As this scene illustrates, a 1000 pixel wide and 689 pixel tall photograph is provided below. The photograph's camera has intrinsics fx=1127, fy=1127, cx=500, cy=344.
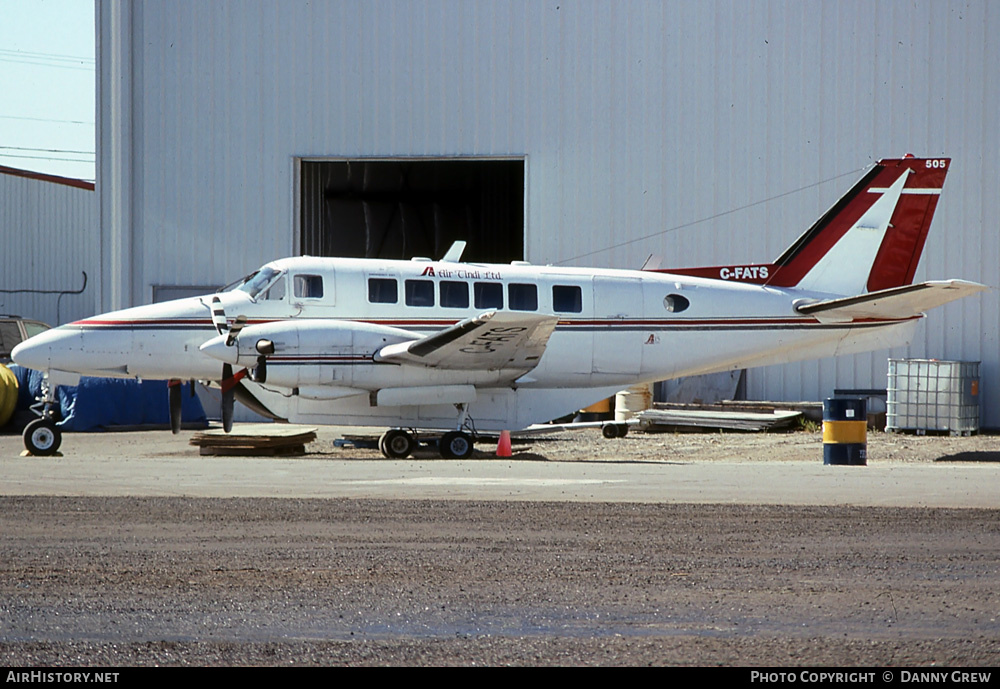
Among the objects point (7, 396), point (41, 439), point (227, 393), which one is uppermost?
point (227, 393)

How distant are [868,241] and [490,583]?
48.0 ft

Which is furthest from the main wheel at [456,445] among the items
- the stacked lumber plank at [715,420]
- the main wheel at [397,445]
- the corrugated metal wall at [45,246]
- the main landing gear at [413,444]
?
the corrugated metal wall at [45,246]

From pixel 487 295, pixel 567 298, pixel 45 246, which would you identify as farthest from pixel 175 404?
pixel 45 246

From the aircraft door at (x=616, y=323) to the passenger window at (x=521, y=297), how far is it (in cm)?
105

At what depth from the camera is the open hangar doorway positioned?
100.0 ft

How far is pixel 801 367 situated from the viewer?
24.7m

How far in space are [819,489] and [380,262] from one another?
886 centimetres

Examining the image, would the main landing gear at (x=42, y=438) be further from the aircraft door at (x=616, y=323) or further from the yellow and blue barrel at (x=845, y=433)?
the yellow and blue barrel at (x=845, y=433)

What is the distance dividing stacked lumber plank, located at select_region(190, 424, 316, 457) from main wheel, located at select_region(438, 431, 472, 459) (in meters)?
2.71

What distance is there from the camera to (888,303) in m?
18.0

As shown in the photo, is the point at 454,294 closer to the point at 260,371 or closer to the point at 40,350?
the point at 260,371

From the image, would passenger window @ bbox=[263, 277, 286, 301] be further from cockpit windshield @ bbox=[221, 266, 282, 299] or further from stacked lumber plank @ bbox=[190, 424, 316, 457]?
stacked lumber plank @ bbox=[190, 424, 316, 457]

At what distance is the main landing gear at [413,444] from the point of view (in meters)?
17.1
